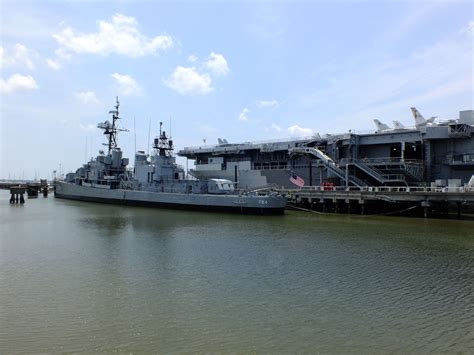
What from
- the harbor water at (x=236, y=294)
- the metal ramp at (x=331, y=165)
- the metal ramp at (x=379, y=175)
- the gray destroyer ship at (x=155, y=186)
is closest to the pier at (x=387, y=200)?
the metal ramp at (x=331, y=165)

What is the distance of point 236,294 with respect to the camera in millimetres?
10305

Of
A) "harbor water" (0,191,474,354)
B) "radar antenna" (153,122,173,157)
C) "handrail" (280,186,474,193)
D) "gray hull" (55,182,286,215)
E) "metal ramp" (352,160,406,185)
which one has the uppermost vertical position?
"radar antenna" (153,122,173,157)

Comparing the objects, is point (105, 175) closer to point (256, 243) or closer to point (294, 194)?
point (294, 194)

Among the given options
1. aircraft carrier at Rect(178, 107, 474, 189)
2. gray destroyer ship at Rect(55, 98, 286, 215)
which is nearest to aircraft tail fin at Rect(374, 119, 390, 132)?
aircraft carrier at Rect(178, 107, 474, 189)

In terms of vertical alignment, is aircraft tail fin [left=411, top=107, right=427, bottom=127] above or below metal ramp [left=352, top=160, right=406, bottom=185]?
above

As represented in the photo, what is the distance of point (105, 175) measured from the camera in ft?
162

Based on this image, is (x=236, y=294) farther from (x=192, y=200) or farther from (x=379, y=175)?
(x=379, y=175)

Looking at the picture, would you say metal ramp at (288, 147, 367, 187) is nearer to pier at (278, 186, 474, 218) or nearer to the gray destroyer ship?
pier at (278, 186, 474, 218)

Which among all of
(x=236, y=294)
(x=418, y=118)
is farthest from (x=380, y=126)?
(x=236, y=294)

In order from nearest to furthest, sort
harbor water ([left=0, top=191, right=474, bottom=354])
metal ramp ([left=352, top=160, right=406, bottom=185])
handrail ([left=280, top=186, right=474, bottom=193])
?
harbor water ([left=0, top=191, right=474, bottom=354])
handrail ([left=280, top=186, right=474, bottom=193])
metal ramp ([left=352, top=160, right=406, bottom=185])

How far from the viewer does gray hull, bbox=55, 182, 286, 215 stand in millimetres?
32500

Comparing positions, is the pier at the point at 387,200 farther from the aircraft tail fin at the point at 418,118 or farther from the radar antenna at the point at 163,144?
the radar antenna at the point at 163,144

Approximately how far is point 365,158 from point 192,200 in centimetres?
2032

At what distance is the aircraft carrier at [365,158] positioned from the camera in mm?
36125
